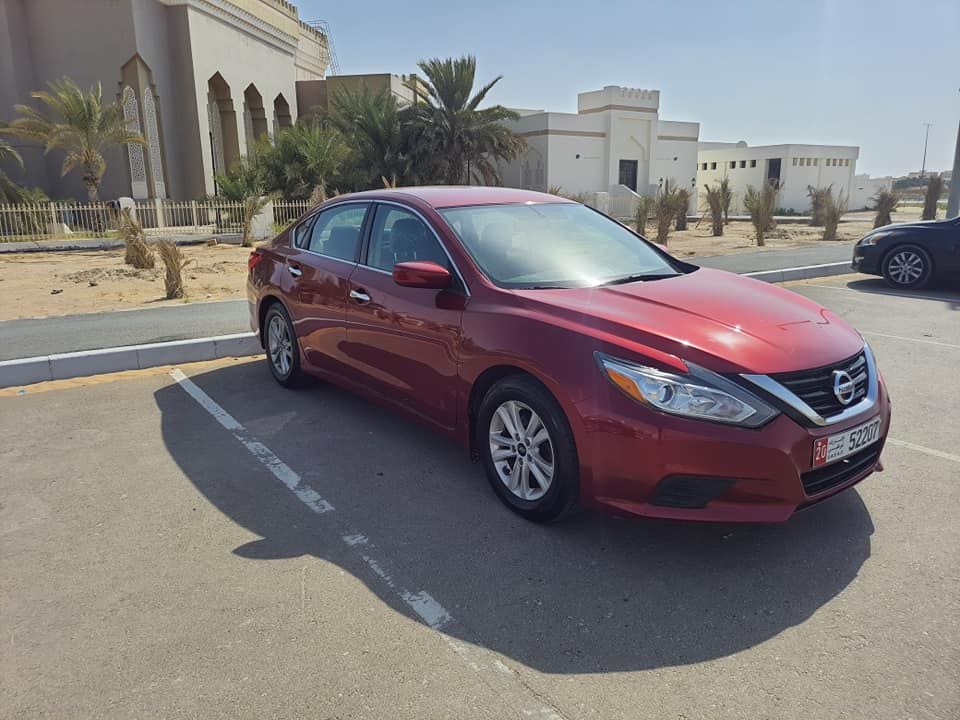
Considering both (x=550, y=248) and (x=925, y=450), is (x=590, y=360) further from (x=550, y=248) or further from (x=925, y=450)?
(x=925, y=450)

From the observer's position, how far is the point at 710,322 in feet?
11.3

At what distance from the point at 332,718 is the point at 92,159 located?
84.2 feet

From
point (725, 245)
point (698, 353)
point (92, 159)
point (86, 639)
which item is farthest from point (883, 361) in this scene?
point (92, 159)

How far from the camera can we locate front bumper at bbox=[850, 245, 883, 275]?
1139 cm

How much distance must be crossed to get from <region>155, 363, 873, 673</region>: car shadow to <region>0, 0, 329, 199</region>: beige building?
25.2 metres

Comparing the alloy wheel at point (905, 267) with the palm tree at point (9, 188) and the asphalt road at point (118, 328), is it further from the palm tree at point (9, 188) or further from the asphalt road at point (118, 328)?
the palm tree at point (9, 188)

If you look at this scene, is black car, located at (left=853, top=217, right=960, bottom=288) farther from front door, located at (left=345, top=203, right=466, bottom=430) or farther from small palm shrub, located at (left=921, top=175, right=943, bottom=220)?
small palm shrub, located at (left=921, top=175, right=943, bottom=220)

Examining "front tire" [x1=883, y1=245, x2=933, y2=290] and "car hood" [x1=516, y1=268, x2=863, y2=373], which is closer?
"car hood" [x1=516, y1=268, x2=863, y2=373]

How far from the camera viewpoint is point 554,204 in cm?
502

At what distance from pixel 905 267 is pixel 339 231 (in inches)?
377

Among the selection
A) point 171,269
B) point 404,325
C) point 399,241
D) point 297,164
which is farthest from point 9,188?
point 404,325

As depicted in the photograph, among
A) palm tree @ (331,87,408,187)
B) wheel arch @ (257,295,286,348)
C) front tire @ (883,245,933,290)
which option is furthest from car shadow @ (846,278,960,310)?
palm tree @ (331,87,408,187)

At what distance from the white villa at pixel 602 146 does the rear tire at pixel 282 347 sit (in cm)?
3266

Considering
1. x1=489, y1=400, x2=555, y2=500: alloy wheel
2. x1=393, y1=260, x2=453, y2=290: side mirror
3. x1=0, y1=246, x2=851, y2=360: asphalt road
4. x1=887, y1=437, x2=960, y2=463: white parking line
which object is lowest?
x1=887, y1=437, x2=960, y2=463: white parking line
